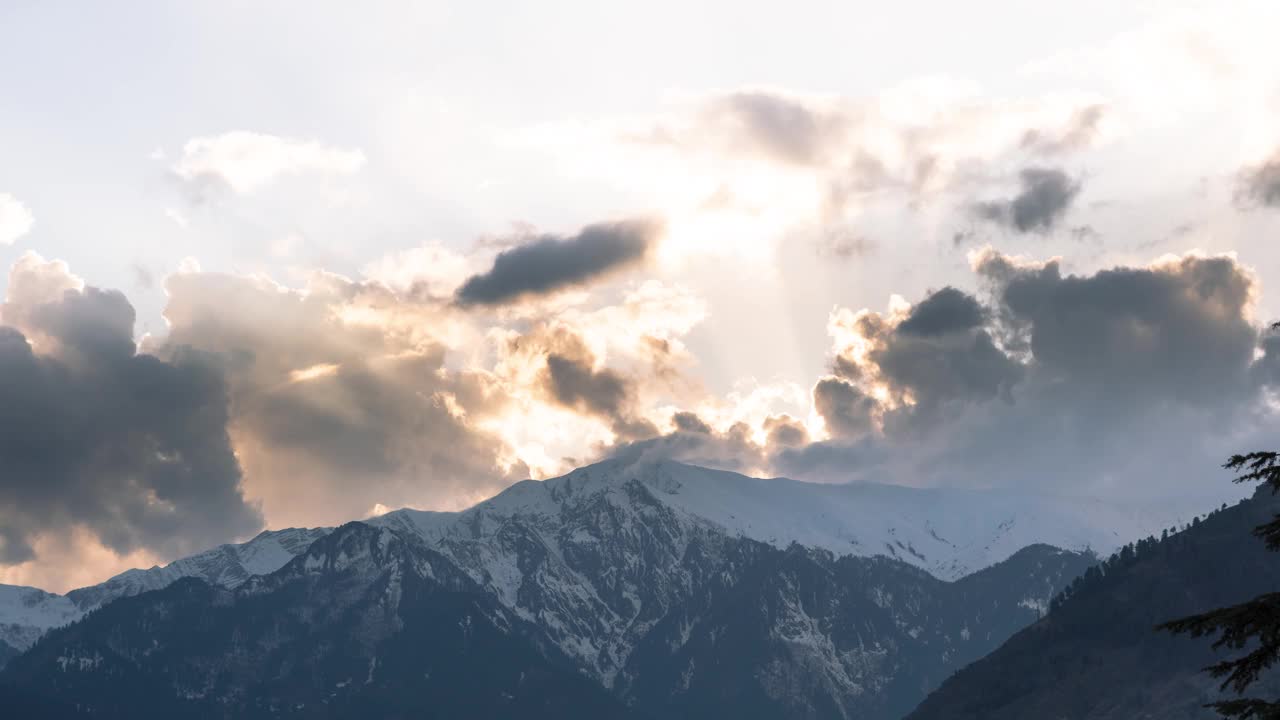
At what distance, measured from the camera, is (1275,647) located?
41844mm

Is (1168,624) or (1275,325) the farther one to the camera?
(1275,325)

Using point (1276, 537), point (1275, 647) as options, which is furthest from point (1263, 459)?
point (1275, 647)

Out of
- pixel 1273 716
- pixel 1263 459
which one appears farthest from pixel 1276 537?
pixel 1273 716

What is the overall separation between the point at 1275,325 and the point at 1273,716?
1110 centimetres

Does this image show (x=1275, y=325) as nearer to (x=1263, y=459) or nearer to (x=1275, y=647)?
(x=1263, y=459)

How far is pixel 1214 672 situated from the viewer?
43812 millimetres

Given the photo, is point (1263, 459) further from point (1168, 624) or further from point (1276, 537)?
point (1168, 624)

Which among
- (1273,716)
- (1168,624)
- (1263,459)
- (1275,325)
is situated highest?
(1275,325)

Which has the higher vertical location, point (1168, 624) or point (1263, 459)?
point (1263, 459)

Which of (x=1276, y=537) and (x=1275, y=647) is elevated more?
(x=1276, y=537)

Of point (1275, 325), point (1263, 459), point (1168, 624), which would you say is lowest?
point (1168, 624)

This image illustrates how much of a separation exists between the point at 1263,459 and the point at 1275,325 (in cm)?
437

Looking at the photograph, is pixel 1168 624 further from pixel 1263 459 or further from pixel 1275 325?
pixel 1275 325

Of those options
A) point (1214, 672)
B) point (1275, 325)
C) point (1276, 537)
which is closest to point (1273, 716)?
point (1214, 672)
